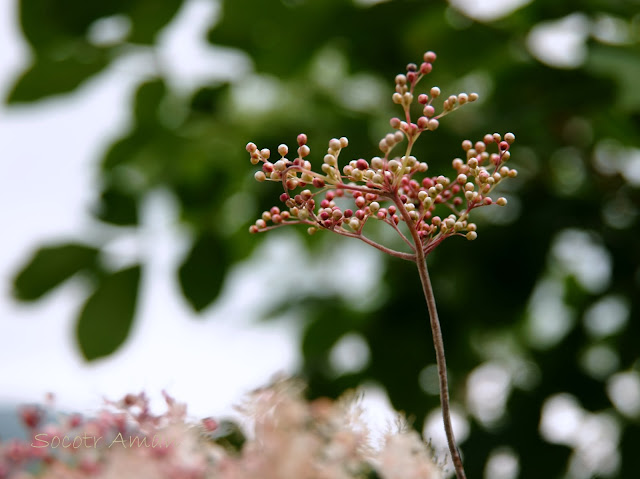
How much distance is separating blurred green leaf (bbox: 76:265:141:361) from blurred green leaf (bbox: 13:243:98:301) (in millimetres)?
47

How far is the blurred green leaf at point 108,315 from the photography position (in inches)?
31.3

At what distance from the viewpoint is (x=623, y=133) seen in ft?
3.31

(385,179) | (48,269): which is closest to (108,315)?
(48,269)

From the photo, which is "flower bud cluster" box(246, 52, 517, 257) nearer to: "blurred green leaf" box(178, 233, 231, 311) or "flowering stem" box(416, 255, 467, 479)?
"flowering stem" box(416, 255, 467, 479)

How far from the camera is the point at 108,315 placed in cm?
81

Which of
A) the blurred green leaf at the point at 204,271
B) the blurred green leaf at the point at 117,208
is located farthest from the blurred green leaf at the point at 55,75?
the blurred green leaf at the point at 204,271

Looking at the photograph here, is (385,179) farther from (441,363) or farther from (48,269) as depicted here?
(48,269)

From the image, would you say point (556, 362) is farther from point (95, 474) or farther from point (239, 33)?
point (95, 474)

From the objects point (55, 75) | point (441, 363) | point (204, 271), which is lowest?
point (204, 271)

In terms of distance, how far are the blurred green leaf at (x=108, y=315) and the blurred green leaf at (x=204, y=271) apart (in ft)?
0.23

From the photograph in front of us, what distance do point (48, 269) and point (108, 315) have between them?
0.37ft

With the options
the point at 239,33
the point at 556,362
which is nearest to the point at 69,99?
the point at 239,33

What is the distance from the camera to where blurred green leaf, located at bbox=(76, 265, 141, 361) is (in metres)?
0.79

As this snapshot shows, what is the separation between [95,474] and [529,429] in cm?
67
